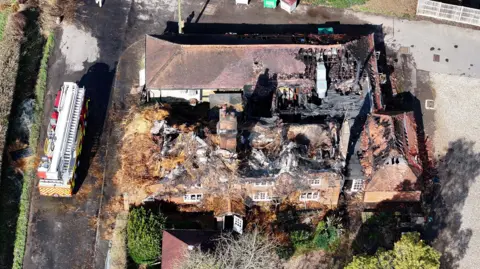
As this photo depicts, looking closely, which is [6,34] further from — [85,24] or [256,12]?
[256,12]

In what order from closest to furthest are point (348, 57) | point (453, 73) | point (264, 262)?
point (264, 262)
point (348, 57)
point (453, 73)

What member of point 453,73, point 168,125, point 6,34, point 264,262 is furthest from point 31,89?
point 453,73

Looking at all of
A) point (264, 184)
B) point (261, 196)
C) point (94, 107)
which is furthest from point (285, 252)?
point (94, 107)

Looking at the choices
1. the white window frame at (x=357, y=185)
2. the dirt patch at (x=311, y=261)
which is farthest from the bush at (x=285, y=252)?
the white window frame at (x=357, y=185)

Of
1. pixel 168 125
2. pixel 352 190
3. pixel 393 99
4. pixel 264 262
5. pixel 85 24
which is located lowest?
pixel 264 262

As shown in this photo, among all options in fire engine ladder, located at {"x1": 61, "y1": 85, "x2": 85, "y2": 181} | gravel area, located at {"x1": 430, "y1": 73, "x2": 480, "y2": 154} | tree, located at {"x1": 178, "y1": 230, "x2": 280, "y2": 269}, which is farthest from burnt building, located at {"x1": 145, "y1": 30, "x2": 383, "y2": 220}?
gravel area, located at {"x1": 430, "y1": 73, "x2": 480, "y2": 154}

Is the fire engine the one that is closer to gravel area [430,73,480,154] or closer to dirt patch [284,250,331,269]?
dirt patch [284,250,331,269]

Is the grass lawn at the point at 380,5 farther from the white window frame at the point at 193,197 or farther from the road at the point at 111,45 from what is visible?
the white window frame at the point at 193,197
